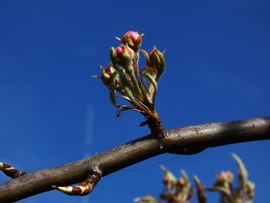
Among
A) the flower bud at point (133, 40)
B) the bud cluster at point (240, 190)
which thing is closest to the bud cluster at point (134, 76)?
the flower bud at point (133, 40)

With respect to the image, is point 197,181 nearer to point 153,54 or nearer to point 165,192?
point 153,54

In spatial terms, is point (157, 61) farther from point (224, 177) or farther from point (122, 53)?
point (224, 177)

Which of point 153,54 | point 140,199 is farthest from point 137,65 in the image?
point 140,199

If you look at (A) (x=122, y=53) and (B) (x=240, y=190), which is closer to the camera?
(A) (x=122, y=53)

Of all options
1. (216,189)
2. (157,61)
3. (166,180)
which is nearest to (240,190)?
(216,189)

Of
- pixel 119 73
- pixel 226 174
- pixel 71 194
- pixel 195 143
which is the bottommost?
pixel 71 194

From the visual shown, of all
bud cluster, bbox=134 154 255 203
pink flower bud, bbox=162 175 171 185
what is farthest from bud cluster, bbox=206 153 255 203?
pink flower bud, bbox=162 175 171 185

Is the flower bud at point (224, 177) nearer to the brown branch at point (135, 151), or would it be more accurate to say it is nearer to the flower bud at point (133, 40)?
the brown branch at point (135, 151)
